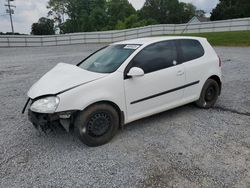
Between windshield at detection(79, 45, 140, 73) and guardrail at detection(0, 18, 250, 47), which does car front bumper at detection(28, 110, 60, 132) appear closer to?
windshield at detection(79, 45, 140, 73)

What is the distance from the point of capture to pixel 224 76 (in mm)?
7660

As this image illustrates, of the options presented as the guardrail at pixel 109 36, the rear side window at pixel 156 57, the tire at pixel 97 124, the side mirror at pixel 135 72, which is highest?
the guardrail at pixel 109 36

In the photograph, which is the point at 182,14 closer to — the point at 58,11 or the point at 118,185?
the point at 58,11

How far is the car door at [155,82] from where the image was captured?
3.86 meters

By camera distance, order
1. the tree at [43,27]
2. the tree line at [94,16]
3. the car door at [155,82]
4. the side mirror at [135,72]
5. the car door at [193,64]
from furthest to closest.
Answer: the tree at [43,27]
the tree line at [94,16]
the car door at [193,64]
the car door at [155,82]
the side mirror at [135,72]

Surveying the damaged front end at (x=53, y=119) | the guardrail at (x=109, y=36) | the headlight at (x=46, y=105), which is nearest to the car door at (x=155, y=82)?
the damaged front end at (x=53, y=119)

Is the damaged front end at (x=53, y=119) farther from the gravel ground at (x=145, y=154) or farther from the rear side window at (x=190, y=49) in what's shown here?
the rear side window at (x=190, y=49)

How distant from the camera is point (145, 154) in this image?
3346 millimetres

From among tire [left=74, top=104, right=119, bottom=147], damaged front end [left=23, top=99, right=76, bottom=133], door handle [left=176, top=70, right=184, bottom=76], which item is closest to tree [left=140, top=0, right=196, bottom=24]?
door handle [left=176, top=70, right=184, bottom=76]

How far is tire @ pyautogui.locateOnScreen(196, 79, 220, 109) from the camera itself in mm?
4879

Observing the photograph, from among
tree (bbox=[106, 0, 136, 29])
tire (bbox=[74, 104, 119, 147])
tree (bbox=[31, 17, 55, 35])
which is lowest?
tire (bbox=[74, 104, 119, 147])

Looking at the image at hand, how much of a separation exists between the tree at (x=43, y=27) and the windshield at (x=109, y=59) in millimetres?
63715

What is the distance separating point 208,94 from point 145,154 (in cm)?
239

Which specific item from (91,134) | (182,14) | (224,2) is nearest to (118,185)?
(91,134)
